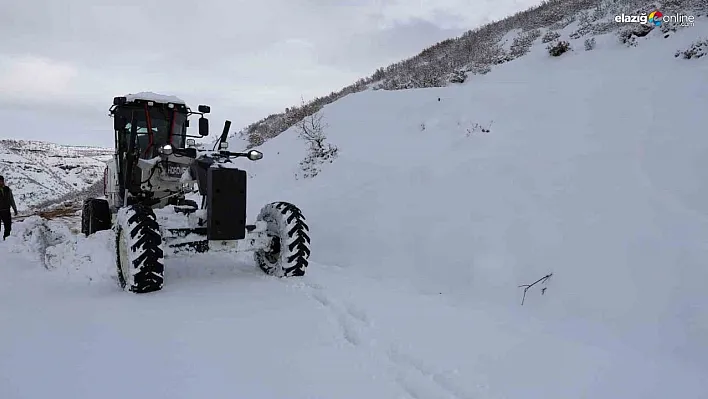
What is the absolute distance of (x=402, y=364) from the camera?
323cm

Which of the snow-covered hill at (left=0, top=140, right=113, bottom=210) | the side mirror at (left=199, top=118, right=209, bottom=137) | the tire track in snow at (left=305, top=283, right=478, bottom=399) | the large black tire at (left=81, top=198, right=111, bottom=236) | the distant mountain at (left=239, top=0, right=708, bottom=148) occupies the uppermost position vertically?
the distant mountain at (left=239, top=0, right=708, bottom=148)

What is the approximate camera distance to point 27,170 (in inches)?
1897

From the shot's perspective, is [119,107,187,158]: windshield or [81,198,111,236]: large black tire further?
[81,198,111,236]: large black tire

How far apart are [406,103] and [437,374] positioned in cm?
860

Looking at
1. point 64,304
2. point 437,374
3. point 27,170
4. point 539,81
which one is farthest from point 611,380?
point 27,170

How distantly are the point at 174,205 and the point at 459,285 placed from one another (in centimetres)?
442

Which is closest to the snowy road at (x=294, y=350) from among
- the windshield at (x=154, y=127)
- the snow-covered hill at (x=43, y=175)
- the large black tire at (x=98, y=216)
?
the windshield at (x=154, y=127)

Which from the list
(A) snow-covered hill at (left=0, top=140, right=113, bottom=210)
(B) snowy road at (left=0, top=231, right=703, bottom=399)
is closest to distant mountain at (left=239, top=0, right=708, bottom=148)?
(B) snowy road at (left=0, top=231, right=703, bottom=399)

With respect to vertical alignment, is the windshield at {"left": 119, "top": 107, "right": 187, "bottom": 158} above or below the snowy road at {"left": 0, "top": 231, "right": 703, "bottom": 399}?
above

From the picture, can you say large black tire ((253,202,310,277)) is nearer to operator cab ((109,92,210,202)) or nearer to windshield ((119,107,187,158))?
operator cab ((109,92,210,202))

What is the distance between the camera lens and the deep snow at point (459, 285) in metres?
3.01

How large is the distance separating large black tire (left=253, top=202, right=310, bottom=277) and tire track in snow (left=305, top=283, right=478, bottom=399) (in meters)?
1.11

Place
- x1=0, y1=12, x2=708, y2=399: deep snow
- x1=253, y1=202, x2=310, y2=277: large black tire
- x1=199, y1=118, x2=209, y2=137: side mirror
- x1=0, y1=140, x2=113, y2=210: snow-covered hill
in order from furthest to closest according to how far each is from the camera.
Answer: x1=0, y1=140, x2=113, y2=210: snow-covered hill → x1=199, y1=118, x2=209, y2=137: side mirror → x1=253, y1=202, x2=310, y2=277: large black tire → x1=0, y1=12, x2=708, y2=399: deep snow

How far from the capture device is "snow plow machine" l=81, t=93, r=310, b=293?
4.81 m
